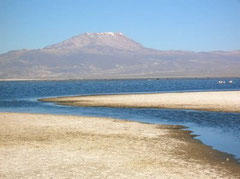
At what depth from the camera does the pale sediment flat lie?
15836 millimetres

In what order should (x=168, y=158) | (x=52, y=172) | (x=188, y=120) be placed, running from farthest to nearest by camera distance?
(x=188, y=120)
(x=168, y=158)
(x=52, y=172)

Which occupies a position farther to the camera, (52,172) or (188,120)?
(188,120)

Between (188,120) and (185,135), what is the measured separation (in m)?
8.00

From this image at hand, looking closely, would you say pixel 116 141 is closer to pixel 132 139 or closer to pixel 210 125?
pixel 132 139

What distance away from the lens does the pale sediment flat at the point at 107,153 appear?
15836 millimetres

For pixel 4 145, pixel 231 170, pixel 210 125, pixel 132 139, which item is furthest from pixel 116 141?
pixel 210 125

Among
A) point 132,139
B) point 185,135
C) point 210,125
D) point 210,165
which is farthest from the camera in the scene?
point 210,125

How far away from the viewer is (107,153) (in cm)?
1931

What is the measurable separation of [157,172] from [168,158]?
253 cm

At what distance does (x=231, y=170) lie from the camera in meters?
16.2

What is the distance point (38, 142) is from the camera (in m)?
22.3

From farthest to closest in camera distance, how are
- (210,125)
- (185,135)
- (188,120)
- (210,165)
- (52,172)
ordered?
1. (188,120)
2. (210,125)
3. (185,135)
4. (210,165)
5. (52,172)

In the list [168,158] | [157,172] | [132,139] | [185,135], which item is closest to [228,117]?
[185,135]

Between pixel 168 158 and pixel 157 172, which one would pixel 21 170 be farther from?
pixel 168 158
